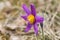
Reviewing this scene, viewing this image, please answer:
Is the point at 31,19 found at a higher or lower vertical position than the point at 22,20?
higher

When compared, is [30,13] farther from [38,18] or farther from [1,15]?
[1,15]

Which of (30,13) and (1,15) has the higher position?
(30,13)

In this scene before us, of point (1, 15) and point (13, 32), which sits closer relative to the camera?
point (13, 32)

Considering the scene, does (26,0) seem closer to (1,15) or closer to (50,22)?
(1,15)

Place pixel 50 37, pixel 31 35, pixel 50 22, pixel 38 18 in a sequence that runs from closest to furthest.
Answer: pixel 38 18
pixel 50 37
pixel 31 35
pixel 50 22

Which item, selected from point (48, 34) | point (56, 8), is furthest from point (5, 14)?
point (48, 34)

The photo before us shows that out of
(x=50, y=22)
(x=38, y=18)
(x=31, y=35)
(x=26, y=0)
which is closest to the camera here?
(x=38, y=18)

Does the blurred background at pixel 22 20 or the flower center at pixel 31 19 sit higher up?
the flower center at pixel 31 19

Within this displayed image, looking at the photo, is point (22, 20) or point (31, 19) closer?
point (31, 19)
